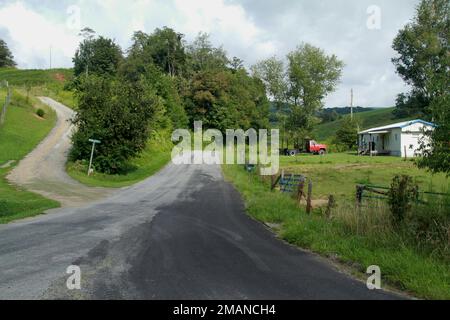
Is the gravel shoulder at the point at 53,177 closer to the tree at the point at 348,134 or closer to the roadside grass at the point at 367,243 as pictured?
the roadside grass at the point at 367,243

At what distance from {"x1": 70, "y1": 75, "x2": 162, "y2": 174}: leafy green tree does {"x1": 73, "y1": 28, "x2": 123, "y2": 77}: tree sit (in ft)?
176

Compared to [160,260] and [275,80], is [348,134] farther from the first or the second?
[160,260]

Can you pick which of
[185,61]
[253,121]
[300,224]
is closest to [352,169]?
[300,224]

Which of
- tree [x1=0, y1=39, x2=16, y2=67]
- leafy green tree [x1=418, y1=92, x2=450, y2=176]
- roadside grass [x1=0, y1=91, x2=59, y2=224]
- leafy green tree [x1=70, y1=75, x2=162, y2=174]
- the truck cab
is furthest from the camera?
tree [x1=0, y1=39, x2=16, y2=67]

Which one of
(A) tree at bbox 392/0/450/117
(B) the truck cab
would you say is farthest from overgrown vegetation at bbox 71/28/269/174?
(A) tree at bbox 392/0/450/117

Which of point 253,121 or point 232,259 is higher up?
point 253,121

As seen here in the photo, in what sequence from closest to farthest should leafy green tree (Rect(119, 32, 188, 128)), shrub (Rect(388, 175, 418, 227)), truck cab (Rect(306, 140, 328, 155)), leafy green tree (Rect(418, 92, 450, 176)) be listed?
leafy green tree (Rect(418, 92, 450, 176))
shrub (Rect(388, 175, 418, 227))
truck cab (Rect(306, 140, 328, 155))
leafy green tree (Rect(119, 32, 188, 128))

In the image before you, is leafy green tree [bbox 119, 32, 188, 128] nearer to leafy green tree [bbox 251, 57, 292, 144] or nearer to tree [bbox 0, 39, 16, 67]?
leafy green tree [bbox 251, 57, 292, 144]

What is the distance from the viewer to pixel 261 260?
823 cm

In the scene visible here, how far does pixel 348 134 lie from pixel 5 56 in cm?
10171

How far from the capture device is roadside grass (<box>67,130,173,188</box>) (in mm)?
28638

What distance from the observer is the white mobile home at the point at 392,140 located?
156ft

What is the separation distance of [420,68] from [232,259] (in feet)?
155
